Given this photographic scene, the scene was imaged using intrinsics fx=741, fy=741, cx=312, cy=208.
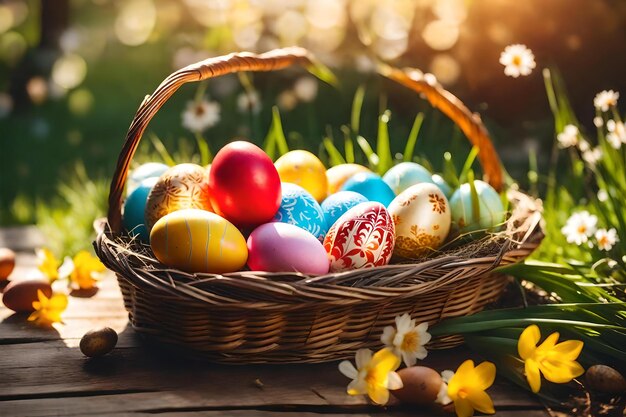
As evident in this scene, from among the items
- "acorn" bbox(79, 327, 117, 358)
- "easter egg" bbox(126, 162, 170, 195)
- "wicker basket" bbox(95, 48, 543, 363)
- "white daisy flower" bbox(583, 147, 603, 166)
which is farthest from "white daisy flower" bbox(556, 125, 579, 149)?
"acorn" bbox(79, 327, 117, 358)

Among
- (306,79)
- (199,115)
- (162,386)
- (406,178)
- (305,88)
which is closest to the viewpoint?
(162,386)

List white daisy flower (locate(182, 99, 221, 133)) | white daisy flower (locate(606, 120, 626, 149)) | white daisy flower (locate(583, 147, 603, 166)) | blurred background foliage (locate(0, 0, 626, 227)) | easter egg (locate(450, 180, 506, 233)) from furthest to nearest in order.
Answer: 1. blurred background foliage (locate(0, 0, 626, 227))
2. white daisy flower (locate(182, 99, 221, 133))
3. white daisy flower (locate(583, 147, 603, 166))
4. white daisy flower (locate(606, 120, 626, 149))
5. easter egg (locate(450, 180, 506, 233))

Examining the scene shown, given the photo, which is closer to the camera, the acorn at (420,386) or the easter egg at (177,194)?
the acorn at (420,386)

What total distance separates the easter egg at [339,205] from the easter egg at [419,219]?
89 millimetres

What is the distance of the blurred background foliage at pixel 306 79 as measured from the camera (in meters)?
3.18

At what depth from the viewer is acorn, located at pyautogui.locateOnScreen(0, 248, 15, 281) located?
2.21 m

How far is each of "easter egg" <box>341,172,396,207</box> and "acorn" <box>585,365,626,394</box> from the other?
660mm

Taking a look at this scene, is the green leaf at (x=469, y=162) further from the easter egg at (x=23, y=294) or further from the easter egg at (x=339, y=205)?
the easter egg at (x=23, y=294)

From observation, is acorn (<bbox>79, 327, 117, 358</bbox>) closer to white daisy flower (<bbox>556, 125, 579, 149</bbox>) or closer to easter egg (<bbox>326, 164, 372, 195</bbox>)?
easter egg (<bbox>326, 164, 372, 195</bbox>)

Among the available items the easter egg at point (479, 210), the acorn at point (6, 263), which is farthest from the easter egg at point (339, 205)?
the acorn at point (6, 263)

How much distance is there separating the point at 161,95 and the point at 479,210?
840 mm

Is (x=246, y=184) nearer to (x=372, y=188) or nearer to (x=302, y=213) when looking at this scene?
(x=302, y=213)

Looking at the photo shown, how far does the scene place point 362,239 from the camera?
5.44ft

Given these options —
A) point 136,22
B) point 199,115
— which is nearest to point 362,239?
point 199,115
